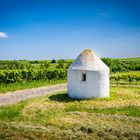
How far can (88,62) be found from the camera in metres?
26.2

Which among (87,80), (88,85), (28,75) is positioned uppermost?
(87,80)

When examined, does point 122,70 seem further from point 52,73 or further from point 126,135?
point 126,135

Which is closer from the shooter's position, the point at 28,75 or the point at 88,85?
the point at 88,85

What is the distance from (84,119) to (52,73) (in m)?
26.5

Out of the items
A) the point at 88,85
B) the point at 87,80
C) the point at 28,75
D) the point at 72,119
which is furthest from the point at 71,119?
the point at 28,75

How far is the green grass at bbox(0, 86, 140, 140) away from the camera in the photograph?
15117 mm

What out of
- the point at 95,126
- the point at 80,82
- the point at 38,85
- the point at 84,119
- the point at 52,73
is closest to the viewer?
the point at 95,126

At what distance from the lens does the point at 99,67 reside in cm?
2586

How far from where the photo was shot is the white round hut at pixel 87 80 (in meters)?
24.9

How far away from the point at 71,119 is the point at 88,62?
30.7 feet

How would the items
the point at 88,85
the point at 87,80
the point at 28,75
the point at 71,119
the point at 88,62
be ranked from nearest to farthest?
the point at 71,119, the point at 88,85, the point at 87,80, the point at 88,62, the point at 28,75

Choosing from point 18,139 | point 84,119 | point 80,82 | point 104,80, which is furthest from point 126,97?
point 18,139

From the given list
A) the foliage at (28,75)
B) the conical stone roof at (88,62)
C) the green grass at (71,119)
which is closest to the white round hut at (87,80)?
the conical stone roof at (88,62)

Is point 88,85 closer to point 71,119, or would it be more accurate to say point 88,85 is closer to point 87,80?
point 87,80
